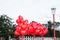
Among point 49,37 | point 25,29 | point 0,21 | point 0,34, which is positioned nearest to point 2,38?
point 0,34

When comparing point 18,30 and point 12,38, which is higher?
point 18,30

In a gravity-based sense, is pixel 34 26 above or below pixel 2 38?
above

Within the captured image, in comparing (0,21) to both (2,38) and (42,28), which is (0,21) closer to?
(2,38)

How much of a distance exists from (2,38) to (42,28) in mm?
15507

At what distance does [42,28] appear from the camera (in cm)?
2000

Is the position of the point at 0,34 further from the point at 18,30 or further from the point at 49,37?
the point at 18,30

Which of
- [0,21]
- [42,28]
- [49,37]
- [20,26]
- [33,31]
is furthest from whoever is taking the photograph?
[0,21]

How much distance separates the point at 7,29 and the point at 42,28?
15658 millimetres

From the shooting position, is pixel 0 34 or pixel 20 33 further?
pixel 0 34

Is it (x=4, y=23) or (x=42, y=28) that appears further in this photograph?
(x=4, y=23)

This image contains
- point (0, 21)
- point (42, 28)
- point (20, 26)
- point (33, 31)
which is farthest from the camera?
point (0, 21)

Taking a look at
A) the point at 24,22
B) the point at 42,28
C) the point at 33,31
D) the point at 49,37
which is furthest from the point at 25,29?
the point at 49,37

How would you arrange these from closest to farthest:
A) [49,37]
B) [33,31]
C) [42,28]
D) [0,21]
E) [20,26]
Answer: [20,26]
[33,31]
[42,28]
[49,37]
[0,21]

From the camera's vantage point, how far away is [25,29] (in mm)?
15039
